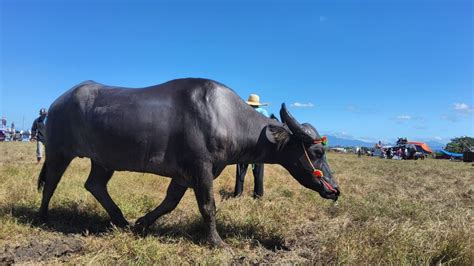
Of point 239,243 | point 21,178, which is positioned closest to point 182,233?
point 239,243

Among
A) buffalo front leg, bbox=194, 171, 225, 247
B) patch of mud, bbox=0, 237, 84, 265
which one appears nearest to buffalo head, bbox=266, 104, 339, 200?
buffalo front leg, bbox=194, 171, 225, 247

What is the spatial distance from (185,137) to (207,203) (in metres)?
0.77

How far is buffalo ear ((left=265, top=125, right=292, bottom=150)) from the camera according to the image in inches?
185

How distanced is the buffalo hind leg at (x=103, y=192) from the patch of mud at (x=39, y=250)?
2.77 feet

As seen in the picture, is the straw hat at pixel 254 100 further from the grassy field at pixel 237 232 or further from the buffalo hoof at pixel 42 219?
the buffalo hoof at pixel 42 219

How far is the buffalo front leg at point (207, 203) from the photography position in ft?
14.5

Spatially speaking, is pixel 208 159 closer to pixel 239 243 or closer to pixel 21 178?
pixel 239 243

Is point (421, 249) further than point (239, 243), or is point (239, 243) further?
point (239, 243)

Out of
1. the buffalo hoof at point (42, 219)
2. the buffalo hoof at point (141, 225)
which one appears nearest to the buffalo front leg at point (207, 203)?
the buffalo hoof at point (141, 225)

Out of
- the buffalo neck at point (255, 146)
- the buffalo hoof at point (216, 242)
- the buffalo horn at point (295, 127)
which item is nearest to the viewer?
the buffalo hoof at point (216, 242)

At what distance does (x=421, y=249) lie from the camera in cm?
371

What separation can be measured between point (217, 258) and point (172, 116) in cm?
168

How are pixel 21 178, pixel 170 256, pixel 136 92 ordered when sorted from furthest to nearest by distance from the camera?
1. pixel 21 178
2. pixel 136 92
3. pixel 170 256

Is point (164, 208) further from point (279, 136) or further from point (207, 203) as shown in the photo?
point (279, 136)
